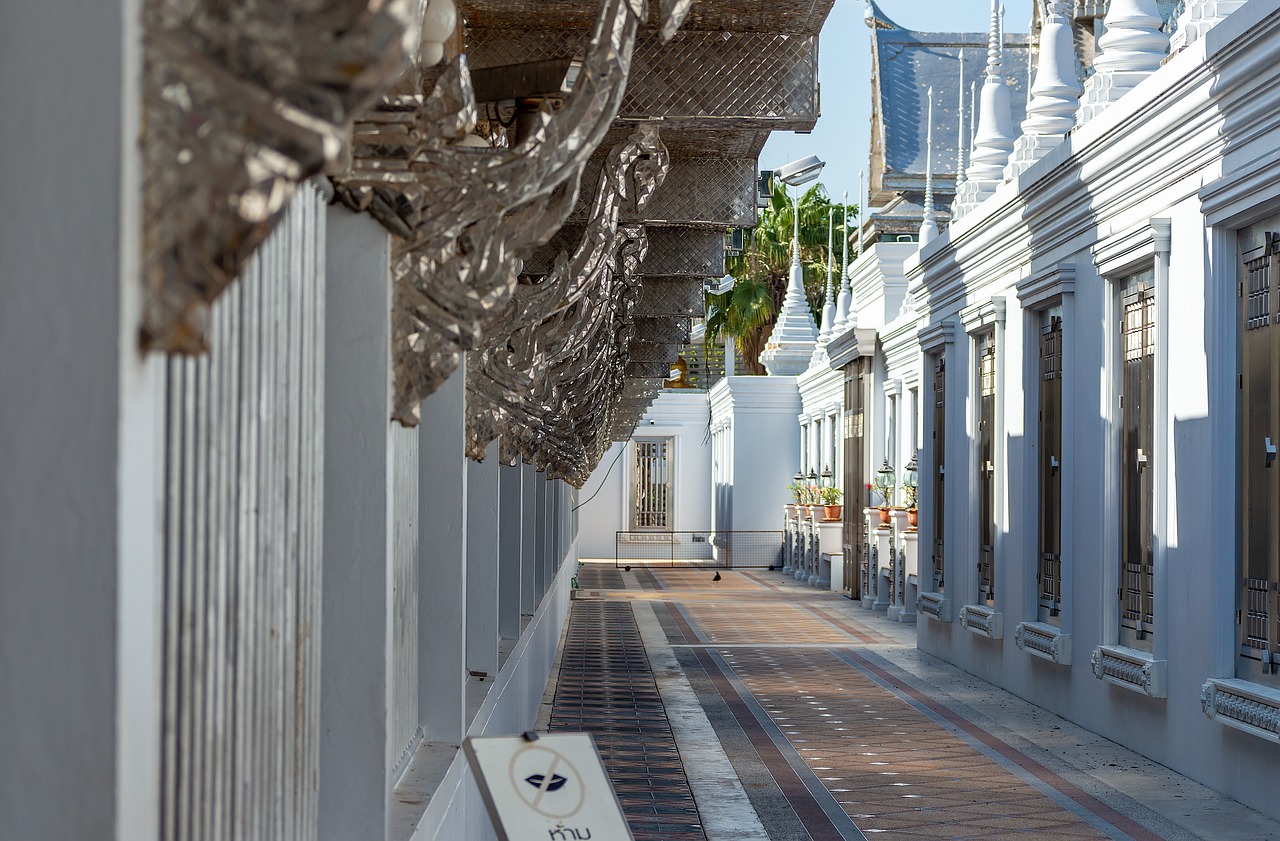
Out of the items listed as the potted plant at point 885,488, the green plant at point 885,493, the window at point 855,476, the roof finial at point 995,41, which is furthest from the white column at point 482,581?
the window at point 855,476

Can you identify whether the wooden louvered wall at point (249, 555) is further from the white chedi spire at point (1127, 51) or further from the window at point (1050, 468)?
the window at point (1050, 468)

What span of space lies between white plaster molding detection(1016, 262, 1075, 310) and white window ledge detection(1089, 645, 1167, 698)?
2580mm

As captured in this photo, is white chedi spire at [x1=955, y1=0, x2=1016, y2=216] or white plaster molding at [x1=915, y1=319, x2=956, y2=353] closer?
white chedi spire at [x1=955, y1=0, x2=1016, y2=216]

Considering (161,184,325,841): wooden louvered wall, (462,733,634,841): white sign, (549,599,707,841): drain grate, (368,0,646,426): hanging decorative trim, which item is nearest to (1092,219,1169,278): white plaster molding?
(549,599,707,841): drain grate

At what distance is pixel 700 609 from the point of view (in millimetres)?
22625

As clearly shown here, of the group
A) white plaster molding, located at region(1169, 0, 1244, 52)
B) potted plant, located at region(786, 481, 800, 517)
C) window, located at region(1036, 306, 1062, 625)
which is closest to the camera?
white plaster molding, located at region(1169, 0, 1244, 52)

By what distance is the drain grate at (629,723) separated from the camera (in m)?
7.66

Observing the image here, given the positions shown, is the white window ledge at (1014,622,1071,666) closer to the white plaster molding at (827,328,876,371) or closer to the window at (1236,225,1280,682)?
the window at (1236,225,1280,682)

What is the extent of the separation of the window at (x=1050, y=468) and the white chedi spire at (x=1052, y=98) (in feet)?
5.06

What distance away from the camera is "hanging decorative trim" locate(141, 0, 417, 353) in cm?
124

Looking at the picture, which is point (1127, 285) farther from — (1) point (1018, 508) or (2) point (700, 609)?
(2) point (700, 609)

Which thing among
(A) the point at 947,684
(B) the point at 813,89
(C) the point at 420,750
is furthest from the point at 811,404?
(C) the point at 420,750

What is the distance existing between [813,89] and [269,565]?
16.2 ft

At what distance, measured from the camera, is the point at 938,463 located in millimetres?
15664
